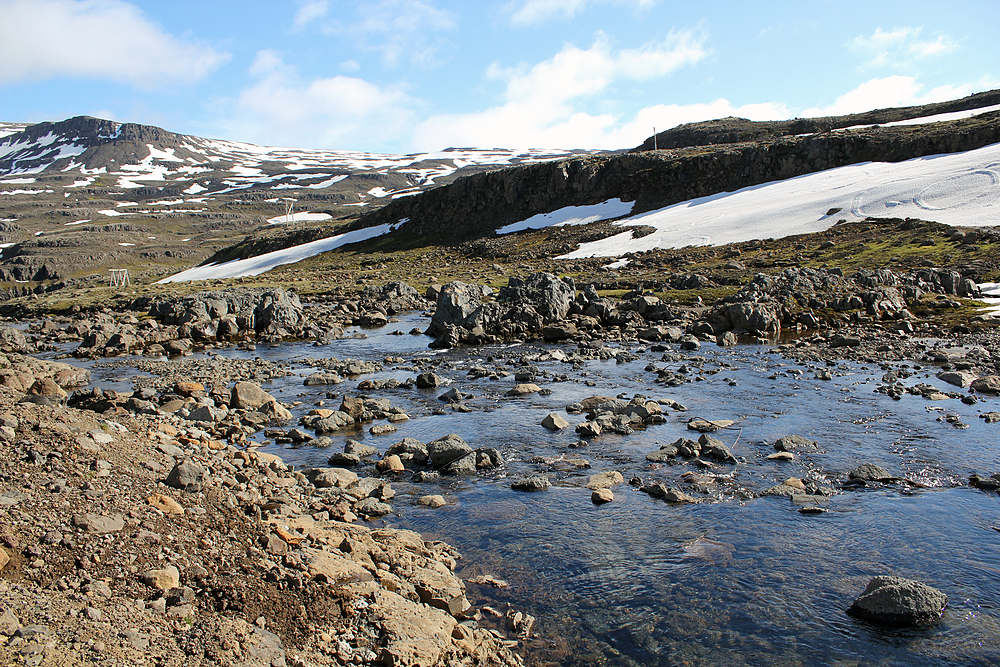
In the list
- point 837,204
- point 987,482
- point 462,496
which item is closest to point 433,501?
point 462,496

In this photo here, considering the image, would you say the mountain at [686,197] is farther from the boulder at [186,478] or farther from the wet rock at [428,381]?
the boulder at [186,478]

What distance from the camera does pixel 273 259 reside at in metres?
107

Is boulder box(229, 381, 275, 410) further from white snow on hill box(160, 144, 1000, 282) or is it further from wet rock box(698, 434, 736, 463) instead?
white snow on hill box(160, 144, 1000, 282)

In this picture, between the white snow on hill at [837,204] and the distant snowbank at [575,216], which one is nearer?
the white snow on hill at [837,204]

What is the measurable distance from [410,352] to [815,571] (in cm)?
2627

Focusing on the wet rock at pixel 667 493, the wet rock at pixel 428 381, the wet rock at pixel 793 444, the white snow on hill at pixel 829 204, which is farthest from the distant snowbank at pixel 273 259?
the wet rock at pixel 667 493

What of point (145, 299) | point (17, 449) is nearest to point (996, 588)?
point (17, 449)

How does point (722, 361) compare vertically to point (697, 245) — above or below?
→ below

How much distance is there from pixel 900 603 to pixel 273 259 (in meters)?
108

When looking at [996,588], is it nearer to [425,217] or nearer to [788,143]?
[788,143]

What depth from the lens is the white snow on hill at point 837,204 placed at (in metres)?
57.7

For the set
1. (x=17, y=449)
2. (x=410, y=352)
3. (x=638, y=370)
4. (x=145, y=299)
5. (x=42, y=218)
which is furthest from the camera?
(x=42, y=218)

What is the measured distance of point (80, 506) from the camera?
8.83 m

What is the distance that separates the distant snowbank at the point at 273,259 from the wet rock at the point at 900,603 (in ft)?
327
